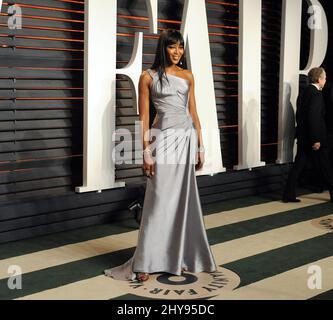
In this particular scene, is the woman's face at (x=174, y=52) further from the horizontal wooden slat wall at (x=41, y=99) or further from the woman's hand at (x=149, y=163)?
the horizontal wooden slat wall at (x=41, y=99)

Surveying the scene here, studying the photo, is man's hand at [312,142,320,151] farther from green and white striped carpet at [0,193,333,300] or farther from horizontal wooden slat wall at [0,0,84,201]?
horizontal wooden slat wall at [0,0,84,201]

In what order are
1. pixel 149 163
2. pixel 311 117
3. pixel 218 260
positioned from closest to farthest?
pixel 149 163, pixel 218 260, pixel 311 117

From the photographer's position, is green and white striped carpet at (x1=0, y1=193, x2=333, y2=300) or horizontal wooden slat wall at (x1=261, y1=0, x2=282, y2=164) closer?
green and white striped carpet at (x1=0, y1=193, x2=333, y2=300)

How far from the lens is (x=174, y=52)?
461 centimetres

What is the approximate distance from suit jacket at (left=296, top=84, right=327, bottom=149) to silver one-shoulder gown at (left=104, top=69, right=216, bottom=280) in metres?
3.11

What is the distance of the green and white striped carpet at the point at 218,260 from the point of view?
4.46 meters

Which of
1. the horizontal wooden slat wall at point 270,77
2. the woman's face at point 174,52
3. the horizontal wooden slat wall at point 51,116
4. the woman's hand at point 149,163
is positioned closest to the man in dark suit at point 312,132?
the horizontal wooden slat wall at point 270,77

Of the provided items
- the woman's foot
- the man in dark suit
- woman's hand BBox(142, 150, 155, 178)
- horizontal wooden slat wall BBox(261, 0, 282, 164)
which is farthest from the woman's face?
horizontal wooden slat wall BBox(261, 0, 282, 164)

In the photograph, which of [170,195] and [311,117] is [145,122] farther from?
[311,117]

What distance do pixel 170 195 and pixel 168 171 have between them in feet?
0.56

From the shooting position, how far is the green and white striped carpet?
4.46 meters

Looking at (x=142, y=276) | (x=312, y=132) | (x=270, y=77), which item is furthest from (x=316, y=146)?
(x=142, y=276)

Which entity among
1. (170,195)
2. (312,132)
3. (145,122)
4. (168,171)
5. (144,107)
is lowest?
(170,195)
